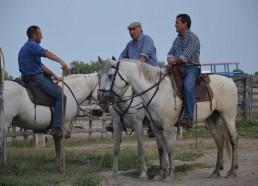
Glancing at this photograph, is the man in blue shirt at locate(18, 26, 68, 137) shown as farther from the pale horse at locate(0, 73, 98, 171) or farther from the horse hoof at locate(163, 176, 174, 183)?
the horse hoof at locate(163, 176, 174, 183)

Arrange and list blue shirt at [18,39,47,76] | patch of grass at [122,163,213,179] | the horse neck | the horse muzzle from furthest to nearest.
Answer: the horse neck
blue shirt at [18,39,47,76]
patch of grass at [122,163,213,179]
the horse muzzle

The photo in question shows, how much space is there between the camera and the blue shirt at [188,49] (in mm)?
9539

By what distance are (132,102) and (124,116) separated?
1.12 ft

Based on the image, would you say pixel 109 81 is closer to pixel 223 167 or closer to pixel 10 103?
pixel 10 103

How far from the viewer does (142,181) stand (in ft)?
31.3

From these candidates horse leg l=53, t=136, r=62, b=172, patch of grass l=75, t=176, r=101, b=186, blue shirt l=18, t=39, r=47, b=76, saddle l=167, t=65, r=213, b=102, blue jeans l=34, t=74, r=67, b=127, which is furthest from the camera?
horse leg l=53, t=136, r=62, b=172

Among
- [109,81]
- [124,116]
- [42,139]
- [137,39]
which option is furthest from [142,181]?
[42,139]

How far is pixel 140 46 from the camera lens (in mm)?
10523

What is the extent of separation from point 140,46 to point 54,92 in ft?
6.59

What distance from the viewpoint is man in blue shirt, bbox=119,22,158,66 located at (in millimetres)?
10398

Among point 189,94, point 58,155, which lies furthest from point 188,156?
point 189,94

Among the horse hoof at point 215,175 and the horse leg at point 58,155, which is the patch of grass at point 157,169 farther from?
the horse leg at point 58,155

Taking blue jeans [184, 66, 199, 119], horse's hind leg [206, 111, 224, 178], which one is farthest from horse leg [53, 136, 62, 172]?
horse's hind leg [206, 111, 224, 178]

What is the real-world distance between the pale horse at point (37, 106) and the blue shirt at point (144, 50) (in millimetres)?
1403
